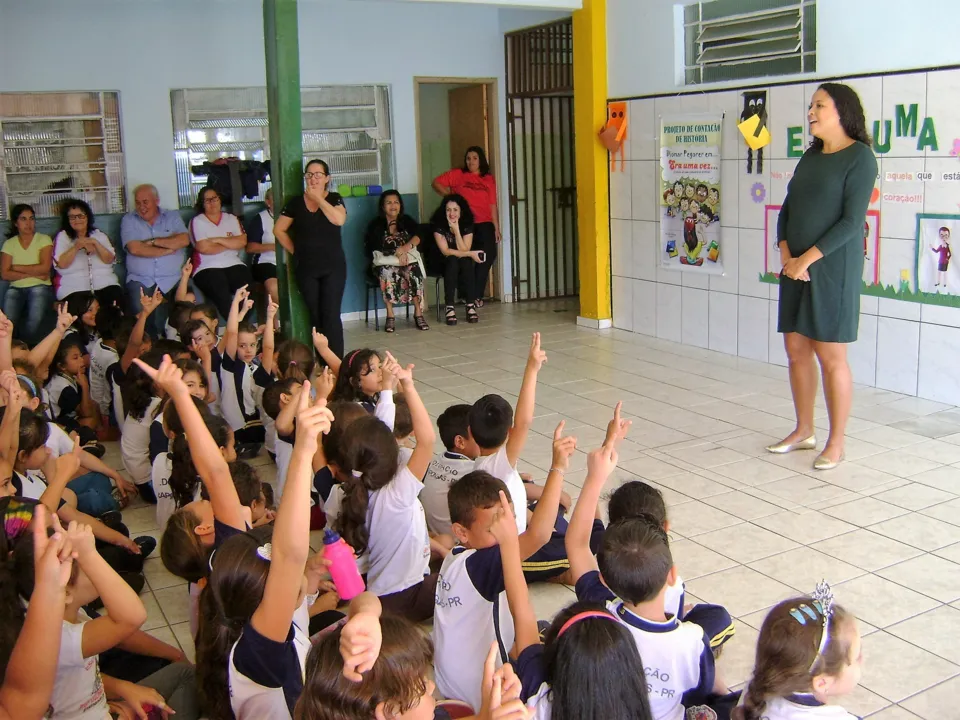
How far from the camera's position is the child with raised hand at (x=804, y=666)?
1.79 meters

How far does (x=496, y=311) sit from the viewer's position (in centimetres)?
902

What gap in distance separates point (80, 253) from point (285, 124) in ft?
7.07

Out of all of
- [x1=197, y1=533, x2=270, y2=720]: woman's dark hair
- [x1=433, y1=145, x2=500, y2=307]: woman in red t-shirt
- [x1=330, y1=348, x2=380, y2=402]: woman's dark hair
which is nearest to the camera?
[x1=197, y1=533, x2=270, y2=720]: woman's dark hair

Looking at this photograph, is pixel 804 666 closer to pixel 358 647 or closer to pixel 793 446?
pixel 358 647

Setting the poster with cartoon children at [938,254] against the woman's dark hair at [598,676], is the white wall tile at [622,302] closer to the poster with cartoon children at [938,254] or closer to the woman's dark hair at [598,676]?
the poster with cartoon children at [938,254]

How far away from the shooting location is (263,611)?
1.91m

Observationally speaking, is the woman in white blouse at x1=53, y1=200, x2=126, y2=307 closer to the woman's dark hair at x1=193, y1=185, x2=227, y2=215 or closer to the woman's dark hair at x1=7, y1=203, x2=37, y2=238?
the woman's dark hair at x1=7, y1=203, x2=37, y2=238

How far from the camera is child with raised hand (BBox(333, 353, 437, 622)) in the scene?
2.90 metres

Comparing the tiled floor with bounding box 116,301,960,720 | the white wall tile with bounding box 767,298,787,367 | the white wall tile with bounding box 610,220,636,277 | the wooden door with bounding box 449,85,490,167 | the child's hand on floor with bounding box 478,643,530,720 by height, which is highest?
the wooden door with bounding box 449,85,490,167

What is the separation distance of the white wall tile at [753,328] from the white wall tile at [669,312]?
629mm

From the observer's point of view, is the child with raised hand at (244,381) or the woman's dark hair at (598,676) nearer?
the woman's dark hair at (598,676)

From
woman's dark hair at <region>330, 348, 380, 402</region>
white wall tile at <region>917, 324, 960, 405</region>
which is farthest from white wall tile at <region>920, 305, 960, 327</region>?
woman's dark hair at <region>330, 348, 380, 402</region>

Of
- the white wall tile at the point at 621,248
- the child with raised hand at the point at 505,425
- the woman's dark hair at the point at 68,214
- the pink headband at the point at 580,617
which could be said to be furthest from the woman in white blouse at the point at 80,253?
the pink headband at the point at 580,617

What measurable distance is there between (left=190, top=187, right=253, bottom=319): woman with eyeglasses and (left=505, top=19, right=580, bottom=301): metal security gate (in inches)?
111
